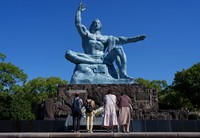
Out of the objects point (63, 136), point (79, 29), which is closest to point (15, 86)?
point (79, 29)

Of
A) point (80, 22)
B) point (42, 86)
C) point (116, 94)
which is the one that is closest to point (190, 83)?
point (80, 22)

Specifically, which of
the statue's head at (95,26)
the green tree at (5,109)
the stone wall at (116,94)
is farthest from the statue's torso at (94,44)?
the green tree at (5,109)

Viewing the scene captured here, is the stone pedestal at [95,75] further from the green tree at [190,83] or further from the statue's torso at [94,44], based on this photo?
the green tree at [190,83]

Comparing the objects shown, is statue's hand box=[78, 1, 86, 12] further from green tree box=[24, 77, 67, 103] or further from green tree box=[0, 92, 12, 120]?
green tree box=[24, 77, 67, 103]

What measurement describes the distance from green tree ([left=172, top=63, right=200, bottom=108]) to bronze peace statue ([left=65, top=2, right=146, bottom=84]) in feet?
54.5

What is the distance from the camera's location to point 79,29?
71.5 feet

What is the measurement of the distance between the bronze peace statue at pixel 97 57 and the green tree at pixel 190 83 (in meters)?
16.6

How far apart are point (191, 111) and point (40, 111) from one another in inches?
1287

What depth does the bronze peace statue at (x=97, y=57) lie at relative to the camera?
65.9 feet

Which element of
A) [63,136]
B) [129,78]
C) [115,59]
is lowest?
[63,136]

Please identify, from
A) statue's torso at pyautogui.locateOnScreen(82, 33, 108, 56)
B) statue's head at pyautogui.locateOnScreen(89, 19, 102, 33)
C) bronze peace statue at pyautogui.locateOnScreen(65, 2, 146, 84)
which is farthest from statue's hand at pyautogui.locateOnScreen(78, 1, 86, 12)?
statue's torso at pyautogui.locateOnScreen(82, 33, 108, 56)

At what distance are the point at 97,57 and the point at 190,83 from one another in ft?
60.3

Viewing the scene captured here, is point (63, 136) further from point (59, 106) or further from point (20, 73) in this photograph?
point (20, 73)

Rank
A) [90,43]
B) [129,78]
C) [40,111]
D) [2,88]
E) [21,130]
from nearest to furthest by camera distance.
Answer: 1. [21,130]
2. [40,111]
3. [129,78]
4. [90,43]
5. [2,88]
